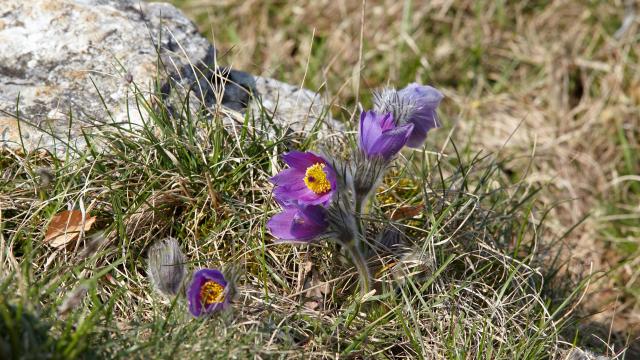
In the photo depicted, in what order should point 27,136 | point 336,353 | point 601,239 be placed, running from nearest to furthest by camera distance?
point 336,353, point 27,136, point 601,239

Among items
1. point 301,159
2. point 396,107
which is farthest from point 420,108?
point 301,159

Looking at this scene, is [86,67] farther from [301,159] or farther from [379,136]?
[379,136]

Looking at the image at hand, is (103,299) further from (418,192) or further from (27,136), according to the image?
(418,192)

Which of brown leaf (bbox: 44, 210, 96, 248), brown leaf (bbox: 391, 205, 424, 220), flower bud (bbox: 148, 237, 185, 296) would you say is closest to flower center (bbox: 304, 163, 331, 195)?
flower bud (bbox: 148, 237, 185, 296)

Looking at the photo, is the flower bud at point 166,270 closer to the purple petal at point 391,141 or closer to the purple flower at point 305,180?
the purple flower at point 305,180

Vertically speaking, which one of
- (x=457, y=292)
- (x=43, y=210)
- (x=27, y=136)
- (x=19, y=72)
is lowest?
(x=457, y=292)

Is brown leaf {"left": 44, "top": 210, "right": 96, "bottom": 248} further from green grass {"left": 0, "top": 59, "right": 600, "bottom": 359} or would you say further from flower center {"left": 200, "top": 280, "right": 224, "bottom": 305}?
flower center {"left": 200, "top": 280, "right": 224, "bottom": 305}

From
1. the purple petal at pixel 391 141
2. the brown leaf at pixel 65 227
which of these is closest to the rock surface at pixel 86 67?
the brown leaf at pixel 65 227

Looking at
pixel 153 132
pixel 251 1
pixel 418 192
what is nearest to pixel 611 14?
pixel 251 1
